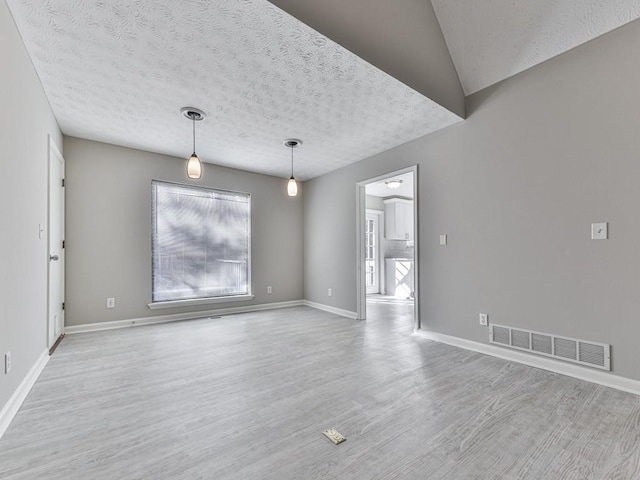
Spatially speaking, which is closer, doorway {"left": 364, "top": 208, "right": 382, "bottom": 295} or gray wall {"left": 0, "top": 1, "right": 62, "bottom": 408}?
gray wall {"left": 0, "top": 1, "right": 62, "bottom": 408}

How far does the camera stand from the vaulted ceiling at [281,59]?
1.88m

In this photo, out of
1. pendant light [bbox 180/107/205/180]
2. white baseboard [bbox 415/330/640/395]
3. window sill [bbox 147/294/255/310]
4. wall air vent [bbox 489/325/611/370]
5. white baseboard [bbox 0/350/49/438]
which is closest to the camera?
white baseboard [bbox 0/350/49/438]

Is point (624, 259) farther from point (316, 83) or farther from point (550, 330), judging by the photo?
point (316, 83)

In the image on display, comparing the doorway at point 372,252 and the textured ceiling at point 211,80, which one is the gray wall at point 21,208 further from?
the doorway at point 372,252

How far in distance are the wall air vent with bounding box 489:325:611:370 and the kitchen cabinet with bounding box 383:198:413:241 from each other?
4623mm

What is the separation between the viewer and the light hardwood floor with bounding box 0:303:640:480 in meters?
1.42

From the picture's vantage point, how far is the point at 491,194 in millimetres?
3006

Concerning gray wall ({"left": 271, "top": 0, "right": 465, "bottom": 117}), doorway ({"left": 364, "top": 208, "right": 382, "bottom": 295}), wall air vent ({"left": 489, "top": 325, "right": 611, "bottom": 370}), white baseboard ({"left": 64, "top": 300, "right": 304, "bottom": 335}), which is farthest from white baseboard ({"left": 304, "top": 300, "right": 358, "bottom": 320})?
gray wall ({"left": 271, "top": 0, "right": 465, "bottom": 117})

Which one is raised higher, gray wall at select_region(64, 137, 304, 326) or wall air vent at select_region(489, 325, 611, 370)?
gray wall at select_region(64, 137, 304, 326)

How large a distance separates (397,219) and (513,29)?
502 cm

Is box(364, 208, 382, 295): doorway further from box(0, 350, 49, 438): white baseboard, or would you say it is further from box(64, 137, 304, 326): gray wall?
box(0, 350, 49, 438): white baseboard

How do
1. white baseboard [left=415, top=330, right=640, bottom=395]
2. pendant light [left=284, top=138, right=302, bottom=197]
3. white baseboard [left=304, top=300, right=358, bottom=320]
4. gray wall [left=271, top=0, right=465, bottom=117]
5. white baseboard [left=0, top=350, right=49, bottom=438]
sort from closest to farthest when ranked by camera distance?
1. white baseboard [left=0, top=350, right=49, bottom=438]
2. gray wall [left=271, top=0, right=465, bottom=117]
3. white baseboard [left=415, top=330, right=640, bottom=395]
4. pendant light [left=284, top=138, right=302, bottom=197]
5. white baseboard [left=304, top=300, right=358, bottom=320]

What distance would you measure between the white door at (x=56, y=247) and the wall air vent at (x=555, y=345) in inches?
177

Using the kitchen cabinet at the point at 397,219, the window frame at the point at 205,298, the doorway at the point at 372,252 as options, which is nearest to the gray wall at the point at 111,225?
the window frame at the point at 205,298
